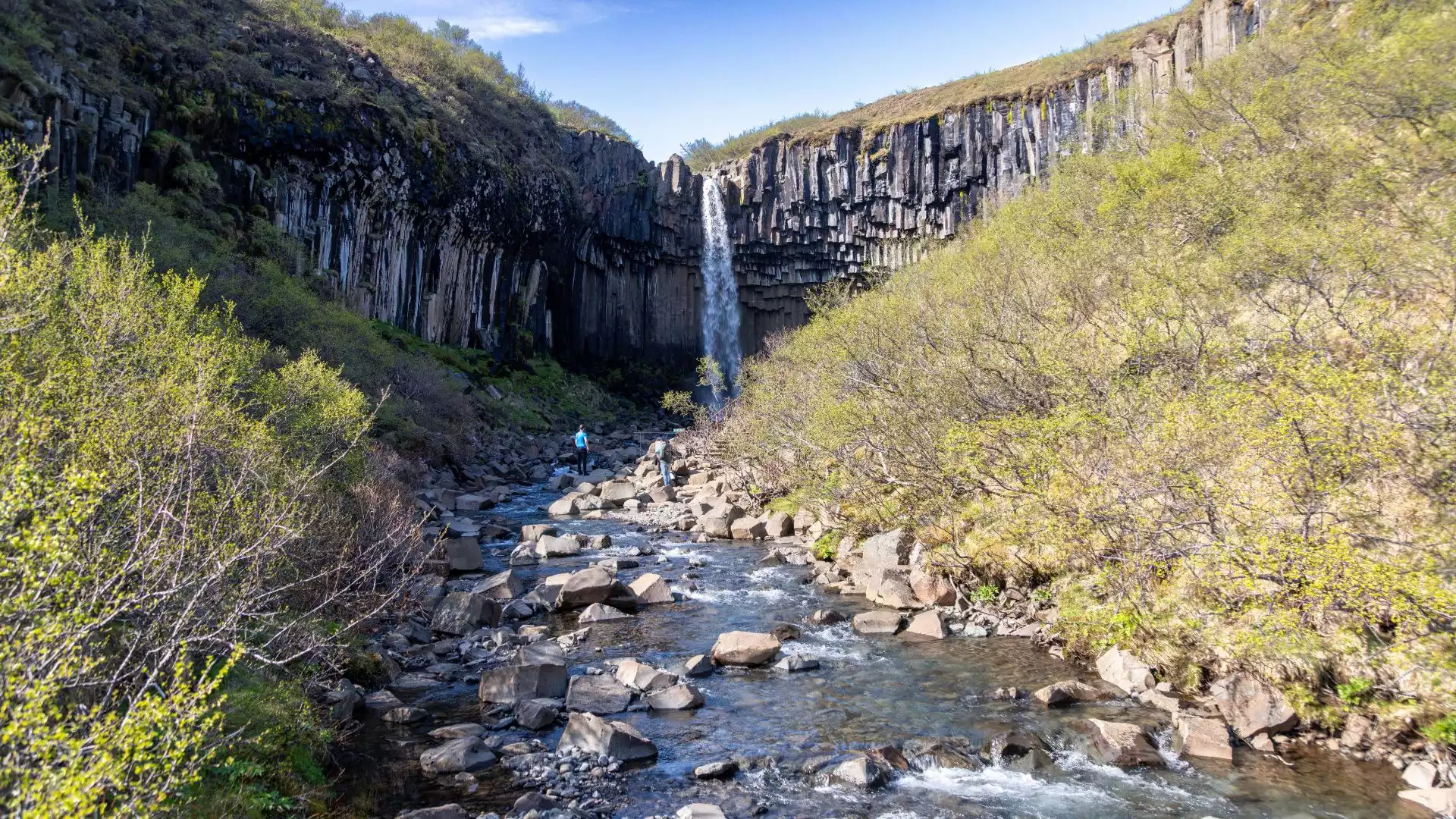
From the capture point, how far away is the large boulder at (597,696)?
9711 millimetres

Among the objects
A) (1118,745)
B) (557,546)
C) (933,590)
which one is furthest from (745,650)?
(557,546)

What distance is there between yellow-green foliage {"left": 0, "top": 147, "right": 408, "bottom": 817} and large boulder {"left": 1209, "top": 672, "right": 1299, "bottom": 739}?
9.62 meters

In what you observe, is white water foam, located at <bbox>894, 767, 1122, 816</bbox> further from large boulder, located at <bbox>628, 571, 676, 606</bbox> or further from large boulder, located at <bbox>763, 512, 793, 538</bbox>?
large boulder, located at <bbox>763, 512, 793, 538</bbox>

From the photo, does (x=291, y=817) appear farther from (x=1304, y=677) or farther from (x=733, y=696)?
(x=1304, y=677)

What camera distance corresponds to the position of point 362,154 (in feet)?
125

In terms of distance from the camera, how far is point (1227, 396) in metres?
10.0

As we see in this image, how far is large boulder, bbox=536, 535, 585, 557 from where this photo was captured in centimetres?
1858

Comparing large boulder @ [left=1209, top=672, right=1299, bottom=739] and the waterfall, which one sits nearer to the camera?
large boulder @ [left=1209, top=672, right=1299, bottom=739]

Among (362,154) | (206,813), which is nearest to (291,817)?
(206,813)

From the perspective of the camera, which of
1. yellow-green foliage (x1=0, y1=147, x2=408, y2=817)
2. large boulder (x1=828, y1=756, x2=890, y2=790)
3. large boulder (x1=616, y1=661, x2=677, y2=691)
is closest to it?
yellow-green foliage (x1=0, y1=147, x2=408, y2=817)

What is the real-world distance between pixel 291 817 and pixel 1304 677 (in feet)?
33.3

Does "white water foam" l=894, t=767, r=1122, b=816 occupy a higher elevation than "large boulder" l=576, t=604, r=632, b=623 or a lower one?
higher

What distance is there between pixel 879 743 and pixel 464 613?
7.48 m

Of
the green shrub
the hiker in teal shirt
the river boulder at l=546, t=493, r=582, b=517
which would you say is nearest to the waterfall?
the hiker in teal shirt
